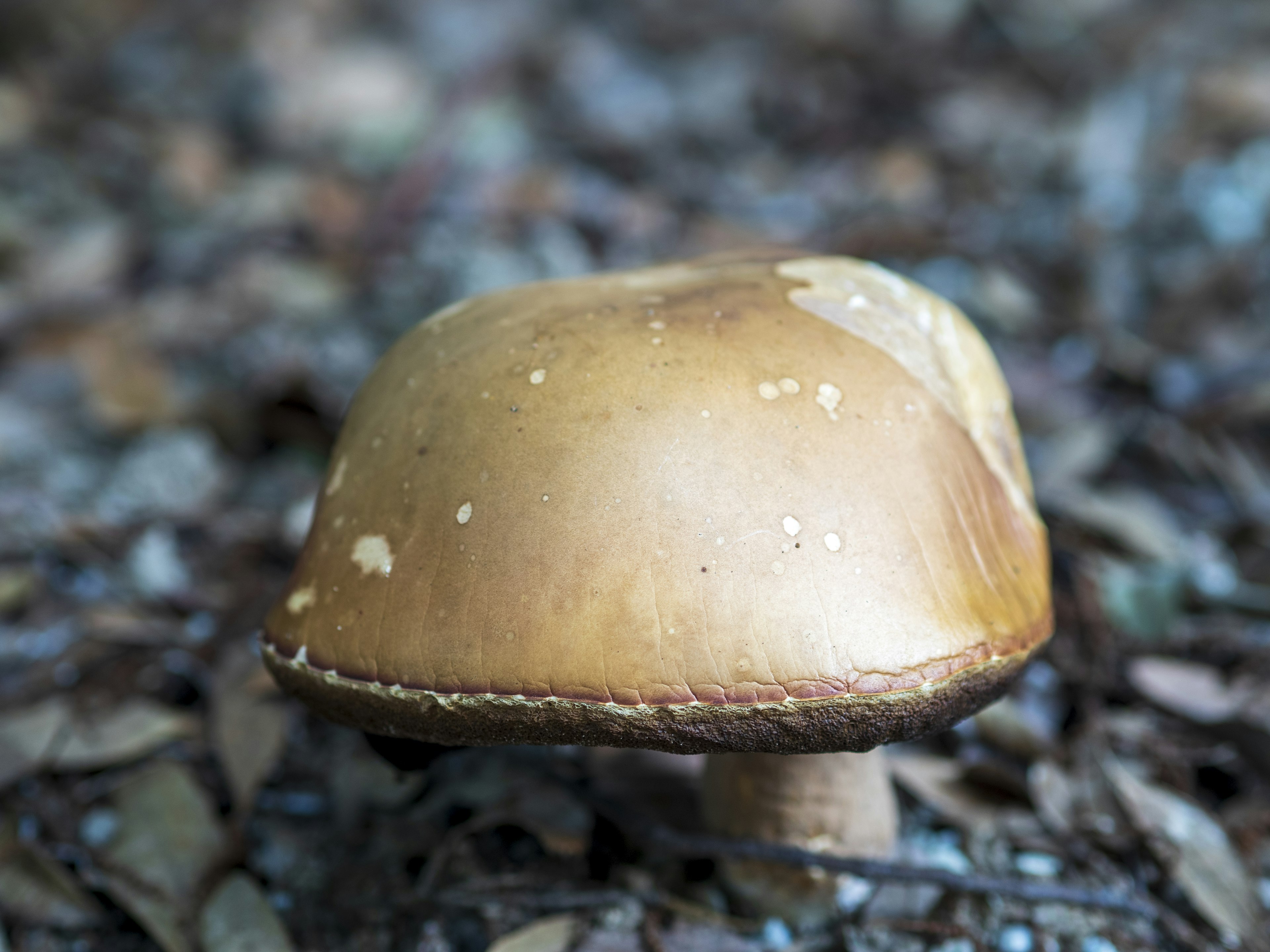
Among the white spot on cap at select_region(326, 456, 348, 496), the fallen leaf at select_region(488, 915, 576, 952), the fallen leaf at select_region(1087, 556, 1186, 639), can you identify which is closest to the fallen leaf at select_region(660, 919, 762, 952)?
the fallen leaf at select_region(488, 915, 576, 952)

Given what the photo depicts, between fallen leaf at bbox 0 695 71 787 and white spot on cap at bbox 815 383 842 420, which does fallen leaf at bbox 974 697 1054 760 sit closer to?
white spot on cap at bbox 815 383 842 420

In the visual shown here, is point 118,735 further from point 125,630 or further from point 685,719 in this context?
point 685,719

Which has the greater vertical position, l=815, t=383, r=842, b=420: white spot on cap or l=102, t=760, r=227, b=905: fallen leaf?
l=815, t=383, r=842, b=420: white spot on cap

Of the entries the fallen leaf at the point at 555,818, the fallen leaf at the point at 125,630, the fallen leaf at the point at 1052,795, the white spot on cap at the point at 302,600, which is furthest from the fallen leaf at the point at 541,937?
the fallen leaf at the point at 125,630

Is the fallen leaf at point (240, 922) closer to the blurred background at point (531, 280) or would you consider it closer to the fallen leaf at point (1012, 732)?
the blurred background at point (531, 280)

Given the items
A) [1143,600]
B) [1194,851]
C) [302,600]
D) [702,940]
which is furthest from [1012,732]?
[302,600]

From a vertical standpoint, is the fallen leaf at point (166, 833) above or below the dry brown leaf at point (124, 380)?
above
